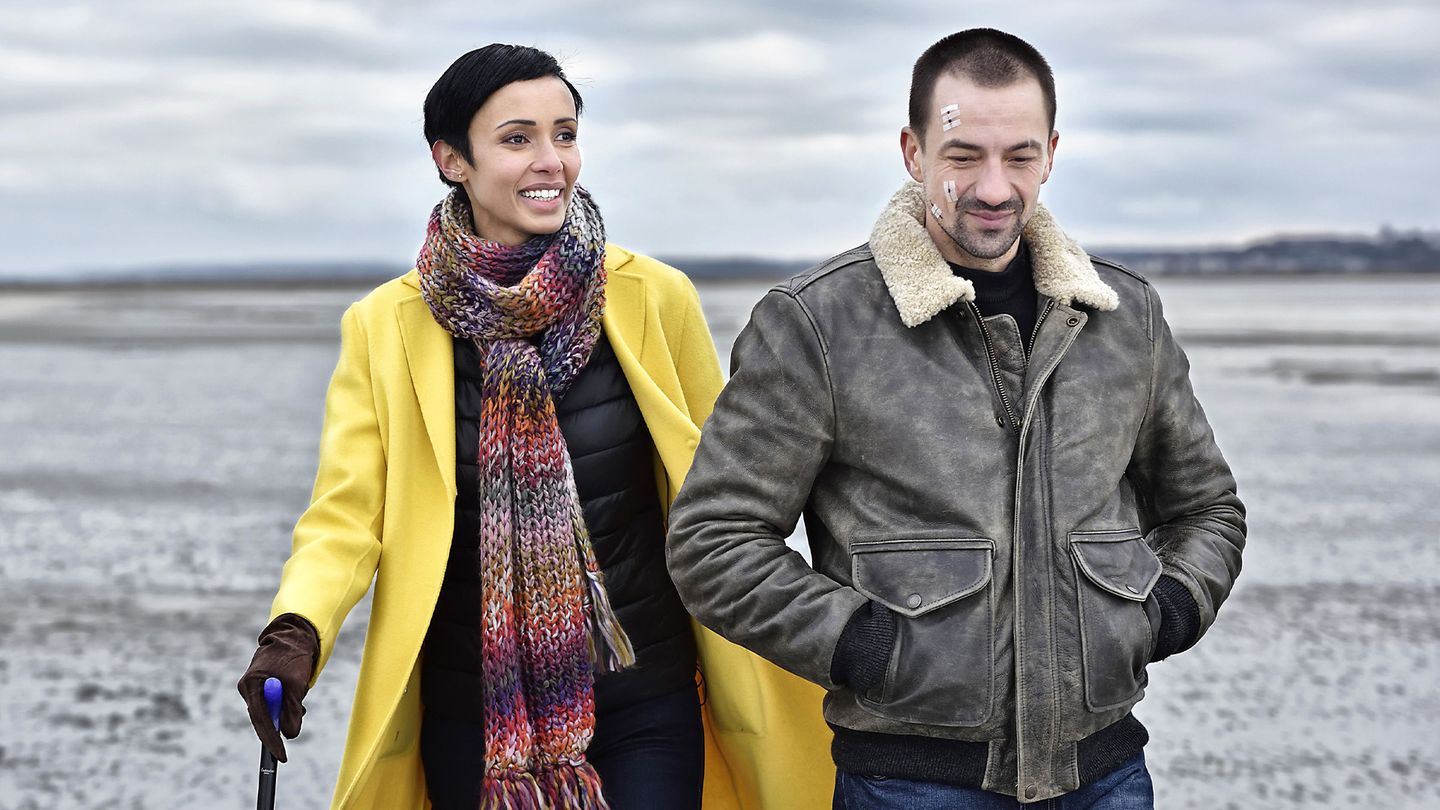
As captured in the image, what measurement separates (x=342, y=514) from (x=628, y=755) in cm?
77

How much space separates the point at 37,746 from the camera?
582 cm

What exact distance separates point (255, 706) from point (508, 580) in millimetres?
579

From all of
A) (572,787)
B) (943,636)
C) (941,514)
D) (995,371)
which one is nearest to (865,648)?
(943,636)

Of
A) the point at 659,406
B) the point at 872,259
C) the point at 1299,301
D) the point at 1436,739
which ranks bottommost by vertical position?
the point at 1299,301

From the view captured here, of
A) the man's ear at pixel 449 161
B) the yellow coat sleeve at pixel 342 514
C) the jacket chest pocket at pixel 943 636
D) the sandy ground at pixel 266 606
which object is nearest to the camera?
the jacket chest pocket at pixel 943 636

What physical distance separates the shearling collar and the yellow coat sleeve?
1.15 metres

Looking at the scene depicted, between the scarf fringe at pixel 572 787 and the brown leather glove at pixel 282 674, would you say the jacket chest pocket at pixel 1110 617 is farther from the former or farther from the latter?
the brown leather glove at pixel 282 674

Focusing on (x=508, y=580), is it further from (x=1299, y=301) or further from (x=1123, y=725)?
(x=1299, y=301)

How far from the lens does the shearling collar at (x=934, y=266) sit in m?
2.58

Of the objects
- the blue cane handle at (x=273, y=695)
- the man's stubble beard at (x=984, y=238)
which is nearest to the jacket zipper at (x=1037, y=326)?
the man's stubble beard at (x=984, y=238)

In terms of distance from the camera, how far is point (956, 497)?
2.53 metres

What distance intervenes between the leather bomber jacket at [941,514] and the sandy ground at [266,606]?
3.00m

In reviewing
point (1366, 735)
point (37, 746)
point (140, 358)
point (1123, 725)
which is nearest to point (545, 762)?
point (1123, 725)

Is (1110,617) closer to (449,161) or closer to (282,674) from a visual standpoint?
(282,674)
